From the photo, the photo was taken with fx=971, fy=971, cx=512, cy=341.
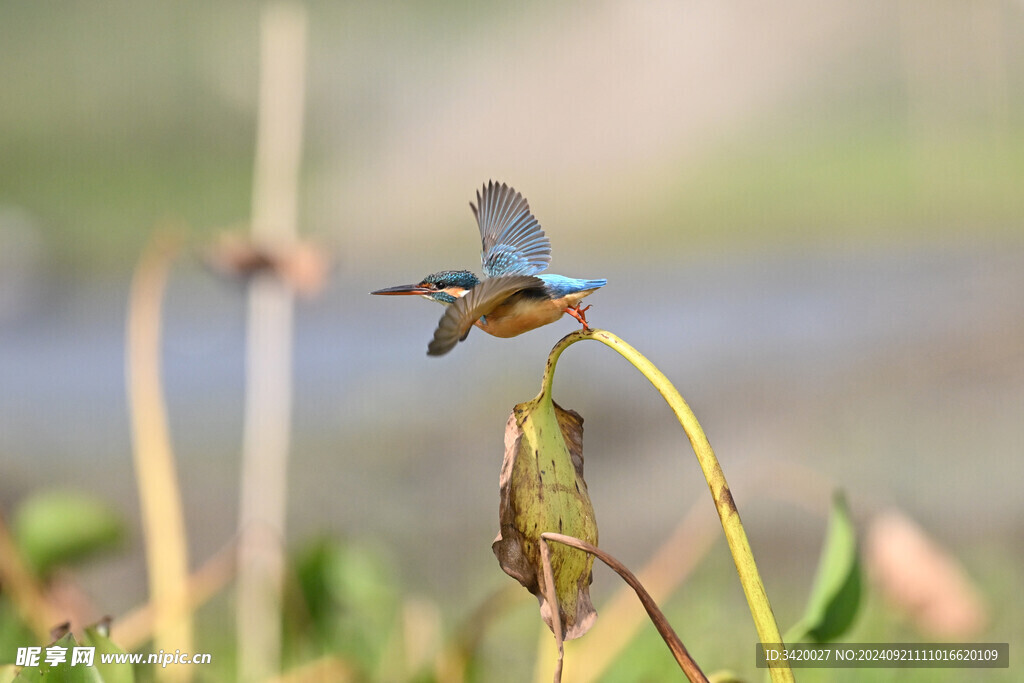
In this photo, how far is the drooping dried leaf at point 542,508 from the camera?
23 centimetres

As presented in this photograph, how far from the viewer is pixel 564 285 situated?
0.82ft

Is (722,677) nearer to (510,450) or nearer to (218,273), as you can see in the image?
(510,450)

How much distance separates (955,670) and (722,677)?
1.06 feet

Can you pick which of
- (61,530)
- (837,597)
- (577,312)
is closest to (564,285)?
(577,312)

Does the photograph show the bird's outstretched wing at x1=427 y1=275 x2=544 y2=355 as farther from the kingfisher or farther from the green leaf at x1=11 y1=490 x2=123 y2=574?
the green leaf at x1=11 y1=490 x2=123 y2=574

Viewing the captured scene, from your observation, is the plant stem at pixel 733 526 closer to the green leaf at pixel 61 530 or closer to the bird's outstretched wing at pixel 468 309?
the bird's outstretched wing at pixel 468 309

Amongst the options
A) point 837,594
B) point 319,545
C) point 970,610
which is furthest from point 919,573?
point 319,545

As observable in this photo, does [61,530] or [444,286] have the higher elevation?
[444,286]

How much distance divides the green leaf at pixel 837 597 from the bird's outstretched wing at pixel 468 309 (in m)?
0.18

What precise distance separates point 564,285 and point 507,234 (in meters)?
0.04

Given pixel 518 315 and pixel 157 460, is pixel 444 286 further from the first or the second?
pixel 157 460

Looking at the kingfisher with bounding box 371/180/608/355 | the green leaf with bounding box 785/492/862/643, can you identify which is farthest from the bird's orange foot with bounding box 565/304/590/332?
the green leaf with bounding box 785/492/862/643

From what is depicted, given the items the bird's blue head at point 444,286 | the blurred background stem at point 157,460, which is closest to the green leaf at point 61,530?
the blurred background stem at point 157,460

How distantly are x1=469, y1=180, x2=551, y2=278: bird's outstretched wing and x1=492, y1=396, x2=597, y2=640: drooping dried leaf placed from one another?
0.05 meters
